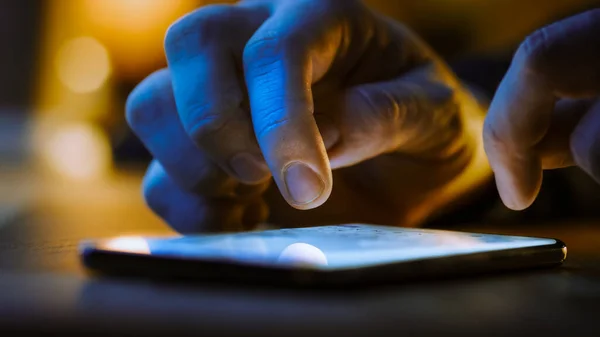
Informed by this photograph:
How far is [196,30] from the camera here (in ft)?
1.70

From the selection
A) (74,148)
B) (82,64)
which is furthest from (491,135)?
(74,148)

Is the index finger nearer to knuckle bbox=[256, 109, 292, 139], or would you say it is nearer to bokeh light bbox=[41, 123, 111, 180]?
knuckle bbox=[256, 109, 292, 139]

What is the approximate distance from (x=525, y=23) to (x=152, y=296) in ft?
5.04

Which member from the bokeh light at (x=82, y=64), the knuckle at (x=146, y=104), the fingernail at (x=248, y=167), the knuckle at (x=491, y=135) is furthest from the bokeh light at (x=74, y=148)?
the knuckle at (x=491, y=135)

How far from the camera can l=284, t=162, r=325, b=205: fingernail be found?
17.0 inches

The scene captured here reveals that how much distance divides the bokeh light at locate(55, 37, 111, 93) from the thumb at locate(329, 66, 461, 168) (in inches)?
70.4

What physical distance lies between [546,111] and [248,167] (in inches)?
8.9

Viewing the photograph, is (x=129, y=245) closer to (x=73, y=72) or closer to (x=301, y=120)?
(x=301, y=120)

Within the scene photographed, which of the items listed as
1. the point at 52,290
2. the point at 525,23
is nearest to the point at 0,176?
the point at 525,23

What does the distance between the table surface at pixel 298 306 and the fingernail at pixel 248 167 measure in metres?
0.18

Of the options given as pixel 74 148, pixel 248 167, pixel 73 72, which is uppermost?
pixel 248 167

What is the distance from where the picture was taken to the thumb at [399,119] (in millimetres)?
526

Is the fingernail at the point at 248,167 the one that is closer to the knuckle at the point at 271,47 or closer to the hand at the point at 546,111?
the knuckle at the point at 271,47

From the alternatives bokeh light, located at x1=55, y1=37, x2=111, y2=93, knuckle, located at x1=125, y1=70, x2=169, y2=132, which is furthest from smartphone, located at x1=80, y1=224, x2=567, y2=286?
bokeh light, located at x1=55, y1=37, x2=111, y2=93
